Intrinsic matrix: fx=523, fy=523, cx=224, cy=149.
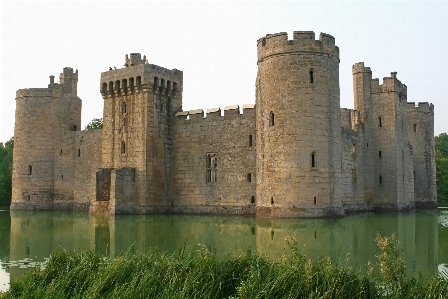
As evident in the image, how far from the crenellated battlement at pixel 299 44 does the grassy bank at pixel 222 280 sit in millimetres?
15222

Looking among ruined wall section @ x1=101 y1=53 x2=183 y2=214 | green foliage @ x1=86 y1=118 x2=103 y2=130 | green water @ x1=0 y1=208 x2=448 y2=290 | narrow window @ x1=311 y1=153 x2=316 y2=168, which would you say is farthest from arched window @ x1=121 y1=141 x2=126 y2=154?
green foliage @ x1=86 y1=118 x2=103 y2=130

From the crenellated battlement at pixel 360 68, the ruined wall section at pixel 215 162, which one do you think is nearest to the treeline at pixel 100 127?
the ruined wall section at pixel 215 162

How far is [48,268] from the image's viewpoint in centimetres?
822

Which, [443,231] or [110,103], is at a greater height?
[110,103]

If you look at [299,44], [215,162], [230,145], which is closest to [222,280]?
[299,44]

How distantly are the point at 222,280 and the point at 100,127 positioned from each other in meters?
51.0

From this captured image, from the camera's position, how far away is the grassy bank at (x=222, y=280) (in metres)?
6.61

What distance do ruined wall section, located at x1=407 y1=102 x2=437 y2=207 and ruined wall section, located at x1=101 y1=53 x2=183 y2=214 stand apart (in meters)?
16.4

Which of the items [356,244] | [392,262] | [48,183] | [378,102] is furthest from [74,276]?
[48,183]

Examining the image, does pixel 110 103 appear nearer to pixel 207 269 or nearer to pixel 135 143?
pixel 135 143

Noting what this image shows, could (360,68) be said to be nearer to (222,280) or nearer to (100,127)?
(222,280)

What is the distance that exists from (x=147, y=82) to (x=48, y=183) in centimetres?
1076

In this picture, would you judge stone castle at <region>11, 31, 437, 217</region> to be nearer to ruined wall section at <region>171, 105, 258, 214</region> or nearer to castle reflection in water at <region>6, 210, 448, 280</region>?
ruined wall section at <region>171, 105, 258, 214</region>

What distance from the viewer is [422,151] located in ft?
115
